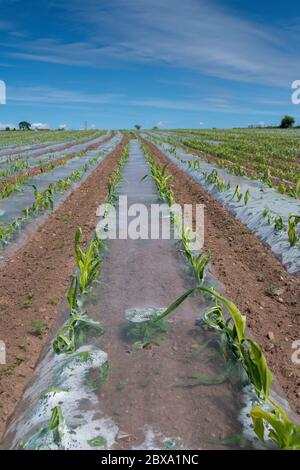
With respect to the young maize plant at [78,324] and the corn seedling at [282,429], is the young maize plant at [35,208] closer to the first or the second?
the young maize plant at [78,324]

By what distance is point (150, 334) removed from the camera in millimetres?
3225

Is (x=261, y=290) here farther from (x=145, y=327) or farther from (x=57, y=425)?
(x=57, y=425)

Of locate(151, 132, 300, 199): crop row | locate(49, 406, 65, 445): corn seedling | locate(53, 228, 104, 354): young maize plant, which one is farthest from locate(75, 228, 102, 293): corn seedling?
locate(151, 132, 300, 199): crop row

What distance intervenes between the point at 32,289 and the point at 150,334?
1883 millimetres

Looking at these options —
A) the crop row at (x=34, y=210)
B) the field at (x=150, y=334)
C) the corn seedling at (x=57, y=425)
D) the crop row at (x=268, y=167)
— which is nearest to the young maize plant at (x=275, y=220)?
the field at (x=150, y=334)

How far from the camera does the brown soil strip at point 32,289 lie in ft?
10.9

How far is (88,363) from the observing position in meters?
2.94

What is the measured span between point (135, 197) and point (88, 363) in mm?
5345

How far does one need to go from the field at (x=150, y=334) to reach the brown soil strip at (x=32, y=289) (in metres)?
0.01

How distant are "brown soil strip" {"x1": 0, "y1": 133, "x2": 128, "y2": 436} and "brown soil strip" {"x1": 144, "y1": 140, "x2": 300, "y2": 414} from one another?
1.61 meters

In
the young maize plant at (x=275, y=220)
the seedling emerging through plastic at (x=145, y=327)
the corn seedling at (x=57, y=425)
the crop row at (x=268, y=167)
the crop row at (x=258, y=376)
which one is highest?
the crop row at (x=268, y=167)
